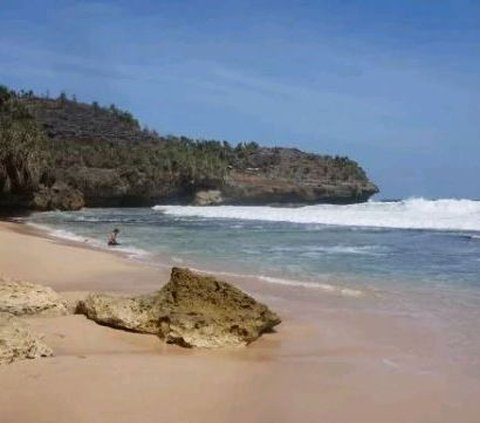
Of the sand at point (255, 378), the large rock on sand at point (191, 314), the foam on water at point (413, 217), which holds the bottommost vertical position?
the sand at point (255, 378)

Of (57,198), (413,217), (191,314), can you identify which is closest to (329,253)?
(191,314)

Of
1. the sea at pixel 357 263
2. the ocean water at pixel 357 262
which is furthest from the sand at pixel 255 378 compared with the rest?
the ocean water at pixel 357 262

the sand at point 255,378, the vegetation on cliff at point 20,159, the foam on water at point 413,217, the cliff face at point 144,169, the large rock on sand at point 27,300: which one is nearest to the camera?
the sand at point 255,378

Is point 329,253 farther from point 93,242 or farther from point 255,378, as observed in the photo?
point 255,378

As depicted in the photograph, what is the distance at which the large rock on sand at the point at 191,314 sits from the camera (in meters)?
7.02

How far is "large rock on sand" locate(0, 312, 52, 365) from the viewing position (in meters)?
5.65

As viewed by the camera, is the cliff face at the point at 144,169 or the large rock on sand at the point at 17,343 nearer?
the large rock on sand at the point at 17,343

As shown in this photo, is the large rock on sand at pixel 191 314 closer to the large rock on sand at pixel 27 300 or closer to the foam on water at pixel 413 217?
the large rock on sand at pixel 27 300

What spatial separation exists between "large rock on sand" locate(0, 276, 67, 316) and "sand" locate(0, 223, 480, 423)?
25 centimetres

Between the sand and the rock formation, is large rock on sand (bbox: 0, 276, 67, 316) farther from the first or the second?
the rock formation

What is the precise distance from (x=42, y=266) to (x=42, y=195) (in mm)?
37186

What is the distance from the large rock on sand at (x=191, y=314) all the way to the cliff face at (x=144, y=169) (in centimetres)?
3821

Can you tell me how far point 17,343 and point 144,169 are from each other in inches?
2445

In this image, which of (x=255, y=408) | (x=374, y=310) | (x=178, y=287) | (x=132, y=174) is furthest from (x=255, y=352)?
(x=132, y=174)
